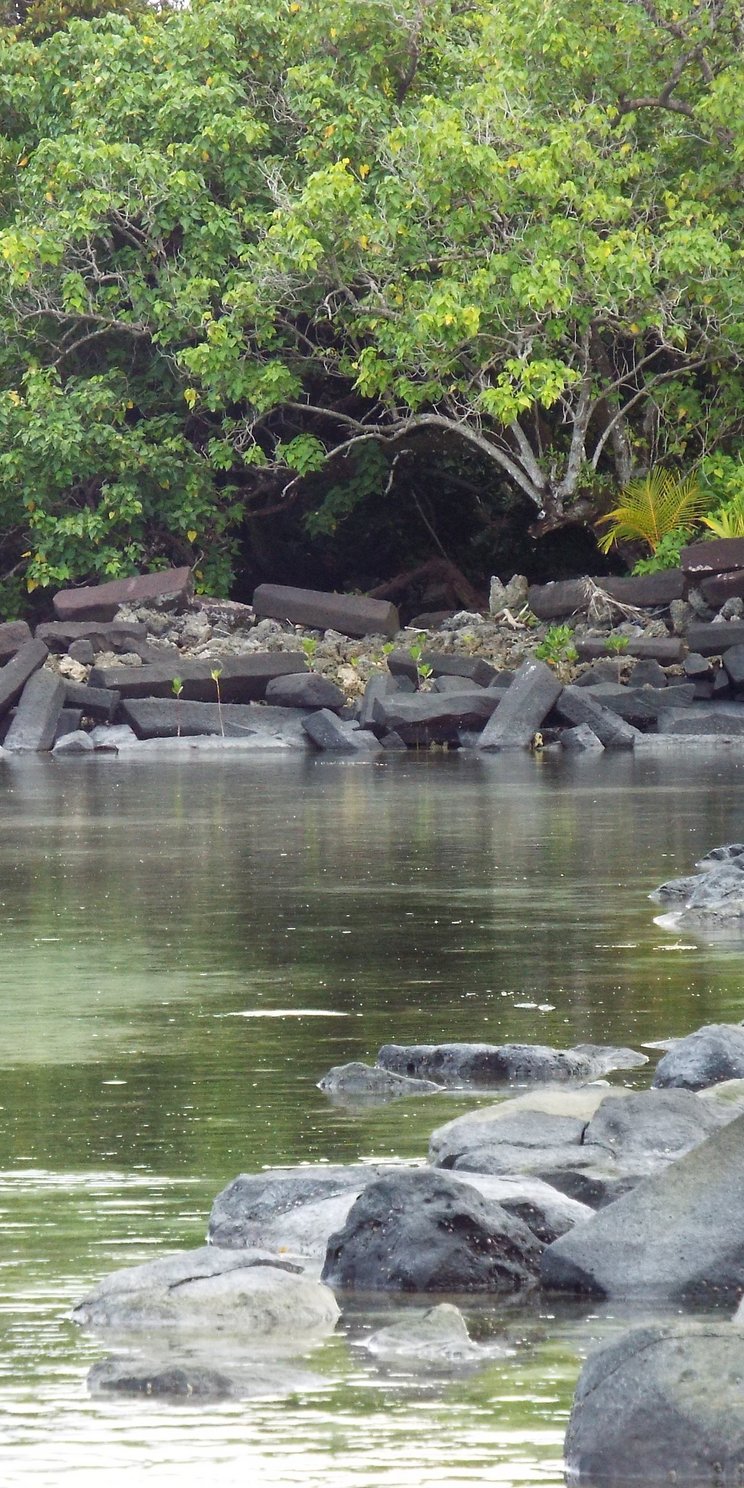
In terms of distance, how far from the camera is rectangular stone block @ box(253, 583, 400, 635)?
30812 millimetres

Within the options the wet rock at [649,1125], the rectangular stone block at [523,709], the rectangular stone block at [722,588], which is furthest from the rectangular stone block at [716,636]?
the wet rock at [649,1125]

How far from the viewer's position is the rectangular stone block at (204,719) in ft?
90.7

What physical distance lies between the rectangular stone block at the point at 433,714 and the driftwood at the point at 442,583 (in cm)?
897

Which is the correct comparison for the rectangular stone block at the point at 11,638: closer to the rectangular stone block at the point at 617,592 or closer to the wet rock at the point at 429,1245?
the rectangular stone block at the point at 617,592

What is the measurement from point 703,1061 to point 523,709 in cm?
1966

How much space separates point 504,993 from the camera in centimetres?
894

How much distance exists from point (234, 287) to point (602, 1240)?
2837 cm

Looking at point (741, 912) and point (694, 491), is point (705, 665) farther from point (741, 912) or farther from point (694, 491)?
point (741, 912)

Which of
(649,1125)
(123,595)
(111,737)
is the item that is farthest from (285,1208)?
(123,595)

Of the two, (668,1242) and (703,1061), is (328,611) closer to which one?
(703,1061)

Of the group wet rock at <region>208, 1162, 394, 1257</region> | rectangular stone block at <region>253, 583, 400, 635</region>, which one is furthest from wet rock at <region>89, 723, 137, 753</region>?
wet rock at <region>208, 1162, 394, 1257</region>

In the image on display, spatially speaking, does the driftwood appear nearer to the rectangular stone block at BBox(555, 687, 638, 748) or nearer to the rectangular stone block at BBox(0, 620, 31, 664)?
the rectangular stone block at BBox(0, 620, 31, 664)

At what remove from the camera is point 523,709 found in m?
26.5

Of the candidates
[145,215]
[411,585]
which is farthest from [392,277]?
[411,585]
